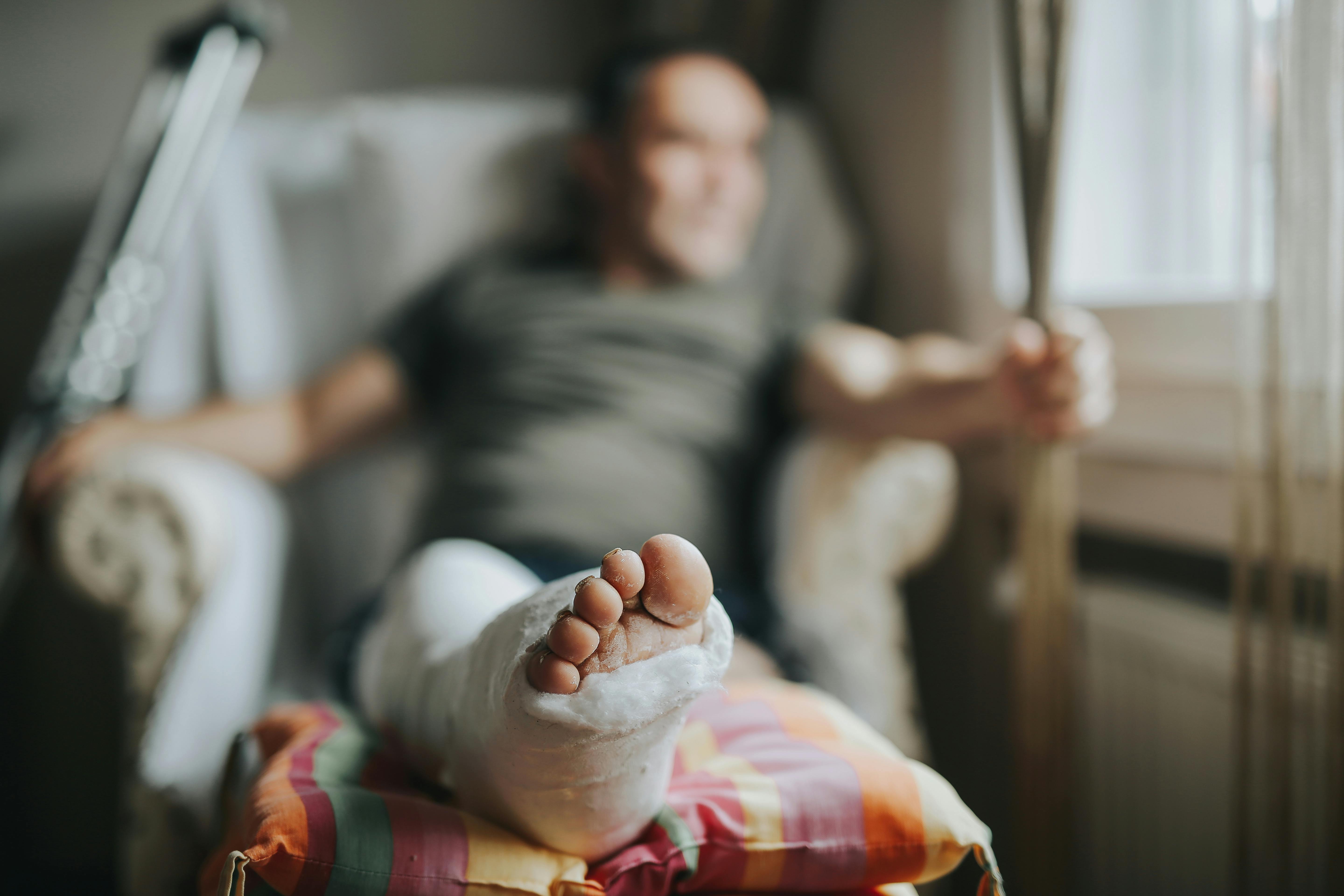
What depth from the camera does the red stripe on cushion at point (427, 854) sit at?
46 cm

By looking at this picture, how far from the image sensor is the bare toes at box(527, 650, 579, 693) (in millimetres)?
403

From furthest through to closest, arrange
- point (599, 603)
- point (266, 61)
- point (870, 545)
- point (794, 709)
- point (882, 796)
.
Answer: point (266, 61), point (870, 545), point (794, 709), point (882, 796), point (599, 603)

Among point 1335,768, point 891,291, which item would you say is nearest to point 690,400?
point 891,291

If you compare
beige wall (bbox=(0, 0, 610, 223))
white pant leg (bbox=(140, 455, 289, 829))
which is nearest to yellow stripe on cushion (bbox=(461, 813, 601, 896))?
white pant leg (bbox=(140, 455, 289, 829))

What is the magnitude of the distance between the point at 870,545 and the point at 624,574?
62 centimetres

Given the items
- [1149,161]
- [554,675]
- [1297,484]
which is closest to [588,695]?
[554,675]

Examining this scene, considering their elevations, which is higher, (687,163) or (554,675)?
(687,163)

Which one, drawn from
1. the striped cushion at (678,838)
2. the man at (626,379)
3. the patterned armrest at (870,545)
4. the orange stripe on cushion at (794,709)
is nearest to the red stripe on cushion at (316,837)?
the striped cushion at (678,838)

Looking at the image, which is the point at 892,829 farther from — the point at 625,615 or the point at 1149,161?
the point at 1149,161

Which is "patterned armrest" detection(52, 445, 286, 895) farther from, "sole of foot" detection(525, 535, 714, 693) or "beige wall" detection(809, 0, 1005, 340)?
"beige wall" detection(809, 0, 1005, 340)

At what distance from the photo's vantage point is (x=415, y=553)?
3.53 feet

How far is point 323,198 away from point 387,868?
1079 mm

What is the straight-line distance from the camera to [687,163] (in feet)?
3.56

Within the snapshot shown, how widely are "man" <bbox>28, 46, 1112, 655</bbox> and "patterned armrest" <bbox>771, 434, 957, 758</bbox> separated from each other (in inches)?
1.5
